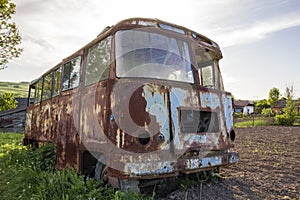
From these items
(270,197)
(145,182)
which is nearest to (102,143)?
(145,182)

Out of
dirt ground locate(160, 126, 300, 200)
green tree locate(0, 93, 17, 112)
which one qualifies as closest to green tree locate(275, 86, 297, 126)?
dirt ground locate(160, 126, 300, 200)

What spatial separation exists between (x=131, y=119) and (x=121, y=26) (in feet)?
4.71

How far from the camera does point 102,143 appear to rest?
319 cm

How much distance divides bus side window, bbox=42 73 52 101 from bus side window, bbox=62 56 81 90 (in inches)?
56.9

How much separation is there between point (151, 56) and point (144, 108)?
972 millimetres

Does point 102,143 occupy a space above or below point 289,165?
above

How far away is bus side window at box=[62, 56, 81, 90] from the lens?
4.46 m

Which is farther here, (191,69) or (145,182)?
(191,69)

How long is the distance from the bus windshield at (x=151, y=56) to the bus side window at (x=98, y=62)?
0.83ft

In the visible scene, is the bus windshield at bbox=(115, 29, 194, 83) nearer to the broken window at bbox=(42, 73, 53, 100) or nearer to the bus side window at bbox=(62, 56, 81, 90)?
the bus side window at bbox=(62, 56, 81, 90)

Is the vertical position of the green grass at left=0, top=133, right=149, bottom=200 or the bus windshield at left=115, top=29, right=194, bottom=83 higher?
the bus windshield at left=115, top=29, right=194, bottom=83

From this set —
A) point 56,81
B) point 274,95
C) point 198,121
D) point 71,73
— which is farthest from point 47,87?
point 274,95

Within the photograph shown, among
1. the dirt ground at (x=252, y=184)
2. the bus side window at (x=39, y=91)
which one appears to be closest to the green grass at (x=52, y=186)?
the dirt ground at (x=252, y=184)

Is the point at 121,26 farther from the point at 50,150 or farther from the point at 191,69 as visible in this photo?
the point at 50,150
